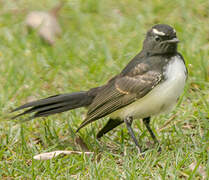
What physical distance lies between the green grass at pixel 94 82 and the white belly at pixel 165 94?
1.50ft

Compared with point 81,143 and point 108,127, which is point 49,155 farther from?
point 108,127

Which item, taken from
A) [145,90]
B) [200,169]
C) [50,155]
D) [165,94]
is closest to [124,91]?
[145,90]

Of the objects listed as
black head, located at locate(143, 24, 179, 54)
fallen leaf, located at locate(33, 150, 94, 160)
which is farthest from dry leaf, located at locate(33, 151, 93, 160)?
black head, located at locate(143, 24, 179, 54)

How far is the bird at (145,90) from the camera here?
5504mm

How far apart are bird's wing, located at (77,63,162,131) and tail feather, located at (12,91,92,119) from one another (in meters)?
0.21

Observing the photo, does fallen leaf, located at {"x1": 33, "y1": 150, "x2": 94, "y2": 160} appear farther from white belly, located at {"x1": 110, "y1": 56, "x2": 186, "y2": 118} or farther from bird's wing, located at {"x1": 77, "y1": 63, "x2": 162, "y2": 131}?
white belly, located at {"x1": 110, "y1": 56, "x2": 186, "y2": 118}

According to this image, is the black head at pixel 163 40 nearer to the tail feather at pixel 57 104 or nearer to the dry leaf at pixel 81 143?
the tail feather at pixel 57 104

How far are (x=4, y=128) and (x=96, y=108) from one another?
1325mm

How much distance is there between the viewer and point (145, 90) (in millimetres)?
5559

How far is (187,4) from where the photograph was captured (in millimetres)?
9312

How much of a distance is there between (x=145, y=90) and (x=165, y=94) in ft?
0.75

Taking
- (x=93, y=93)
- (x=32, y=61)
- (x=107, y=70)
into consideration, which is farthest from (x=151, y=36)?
(x=32, y=61)

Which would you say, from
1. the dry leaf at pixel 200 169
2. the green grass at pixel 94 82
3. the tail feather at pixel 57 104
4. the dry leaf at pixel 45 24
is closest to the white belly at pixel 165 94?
the green grass at pixel 94 82

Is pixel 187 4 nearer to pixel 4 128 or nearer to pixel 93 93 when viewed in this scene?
pixel 93 93
